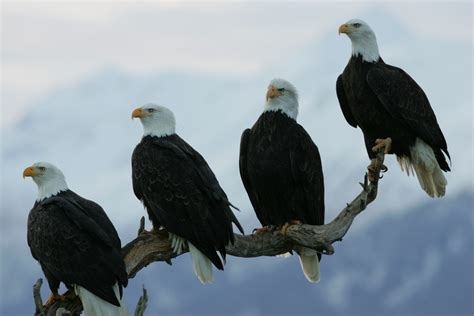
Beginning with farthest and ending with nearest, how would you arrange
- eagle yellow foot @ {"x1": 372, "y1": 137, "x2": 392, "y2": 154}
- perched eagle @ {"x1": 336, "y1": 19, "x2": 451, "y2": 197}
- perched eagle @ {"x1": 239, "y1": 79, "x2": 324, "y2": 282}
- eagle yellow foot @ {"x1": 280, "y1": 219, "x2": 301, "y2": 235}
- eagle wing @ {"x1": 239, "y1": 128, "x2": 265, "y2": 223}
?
perched eagle @ {"x1": 336, "y1": 19, "x2": 451, "y2": 197}, eagle yellow foot @ {"x1": 372, "y1": 137, "x2": 392, "y2": 154}, eagle wing @ {"x1": 239, "y1": 128, "x2": 265, "y2": 223}, perched eagle @ {"x1": 239, "y1": 79, "x2": 324, "y2": 282}, eagle yellow foot @ {"x1": 280, "y1": 219, "x2": 301, "y2": 235}

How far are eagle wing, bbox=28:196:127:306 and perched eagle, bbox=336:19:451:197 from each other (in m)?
3.02

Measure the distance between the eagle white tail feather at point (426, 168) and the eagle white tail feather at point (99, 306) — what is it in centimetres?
355

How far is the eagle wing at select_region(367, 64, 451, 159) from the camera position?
11.8m

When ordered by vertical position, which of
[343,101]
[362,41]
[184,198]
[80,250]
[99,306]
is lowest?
[99,306]

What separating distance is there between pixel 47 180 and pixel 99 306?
4.44 feet

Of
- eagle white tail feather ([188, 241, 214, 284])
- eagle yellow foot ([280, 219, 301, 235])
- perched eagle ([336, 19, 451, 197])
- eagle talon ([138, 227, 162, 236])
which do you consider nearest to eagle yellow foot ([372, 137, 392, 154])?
perched eagle ([336, 19, 451, 197])

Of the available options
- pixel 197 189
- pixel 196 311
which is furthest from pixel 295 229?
pixel 196 311

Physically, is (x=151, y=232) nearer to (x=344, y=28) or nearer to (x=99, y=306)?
(x=99, y=306)

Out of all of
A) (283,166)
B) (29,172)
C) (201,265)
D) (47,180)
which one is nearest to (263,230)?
(283,166)

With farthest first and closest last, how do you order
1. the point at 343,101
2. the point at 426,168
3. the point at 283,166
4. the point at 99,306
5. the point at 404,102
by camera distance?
the point at 343,101 → the point at 426,168 → the point at 404,102 → the point at 283,166 → the point at 99,306

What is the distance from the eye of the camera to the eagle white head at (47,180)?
417 inches

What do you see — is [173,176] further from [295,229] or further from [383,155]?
[383,155]

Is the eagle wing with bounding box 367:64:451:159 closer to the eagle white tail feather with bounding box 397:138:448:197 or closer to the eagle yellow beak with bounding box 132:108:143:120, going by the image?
the eagle white tail feather with bounding box 397:138:448:197

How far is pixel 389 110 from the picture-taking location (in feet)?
38.9
